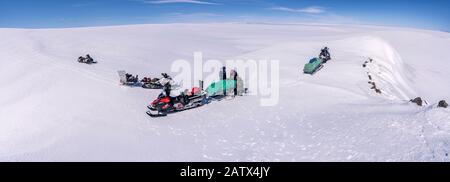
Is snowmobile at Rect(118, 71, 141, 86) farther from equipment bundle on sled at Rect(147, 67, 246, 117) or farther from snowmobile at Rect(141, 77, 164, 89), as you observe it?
equipment bundle on sled at Rect(147, 67, 246, 117)

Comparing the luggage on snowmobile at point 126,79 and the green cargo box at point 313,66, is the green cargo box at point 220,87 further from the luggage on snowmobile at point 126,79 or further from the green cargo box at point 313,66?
the green cargo box at point 313,66

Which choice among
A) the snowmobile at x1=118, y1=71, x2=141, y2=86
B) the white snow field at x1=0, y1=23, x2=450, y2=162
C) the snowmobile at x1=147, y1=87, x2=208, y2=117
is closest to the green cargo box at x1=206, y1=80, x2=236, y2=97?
the snowmobile at x1=147, y1=87, x2=208, y2=117

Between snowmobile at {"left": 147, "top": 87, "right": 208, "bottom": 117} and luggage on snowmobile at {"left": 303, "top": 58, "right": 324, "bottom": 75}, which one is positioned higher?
luggage on snowmobile at {"left": 303, "top": 58, "right": 324, "bottom": 75}

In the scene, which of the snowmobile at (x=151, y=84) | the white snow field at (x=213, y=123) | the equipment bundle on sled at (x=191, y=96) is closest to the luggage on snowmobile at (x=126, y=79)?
the snowmobile at (x=151, y=84)

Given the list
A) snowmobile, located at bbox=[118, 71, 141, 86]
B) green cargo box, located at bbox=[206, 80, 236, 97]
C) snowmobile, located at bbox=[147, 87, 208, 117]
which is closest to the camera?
snowmobile, located at bbox=[147, 87, 208, 117]

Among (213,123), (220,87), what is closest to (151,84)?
(220,87)

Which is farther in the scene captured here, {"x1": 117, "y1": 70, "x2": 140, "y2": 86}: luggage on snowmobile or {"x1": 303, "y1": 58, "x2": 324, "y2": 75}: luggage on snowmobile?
{"x1": 303, "y1": 58, "x2": 324, "y2": 75}: luggage on snowmobile

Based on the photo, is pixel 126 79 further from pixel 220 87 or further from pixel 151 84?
pixel 220 87
